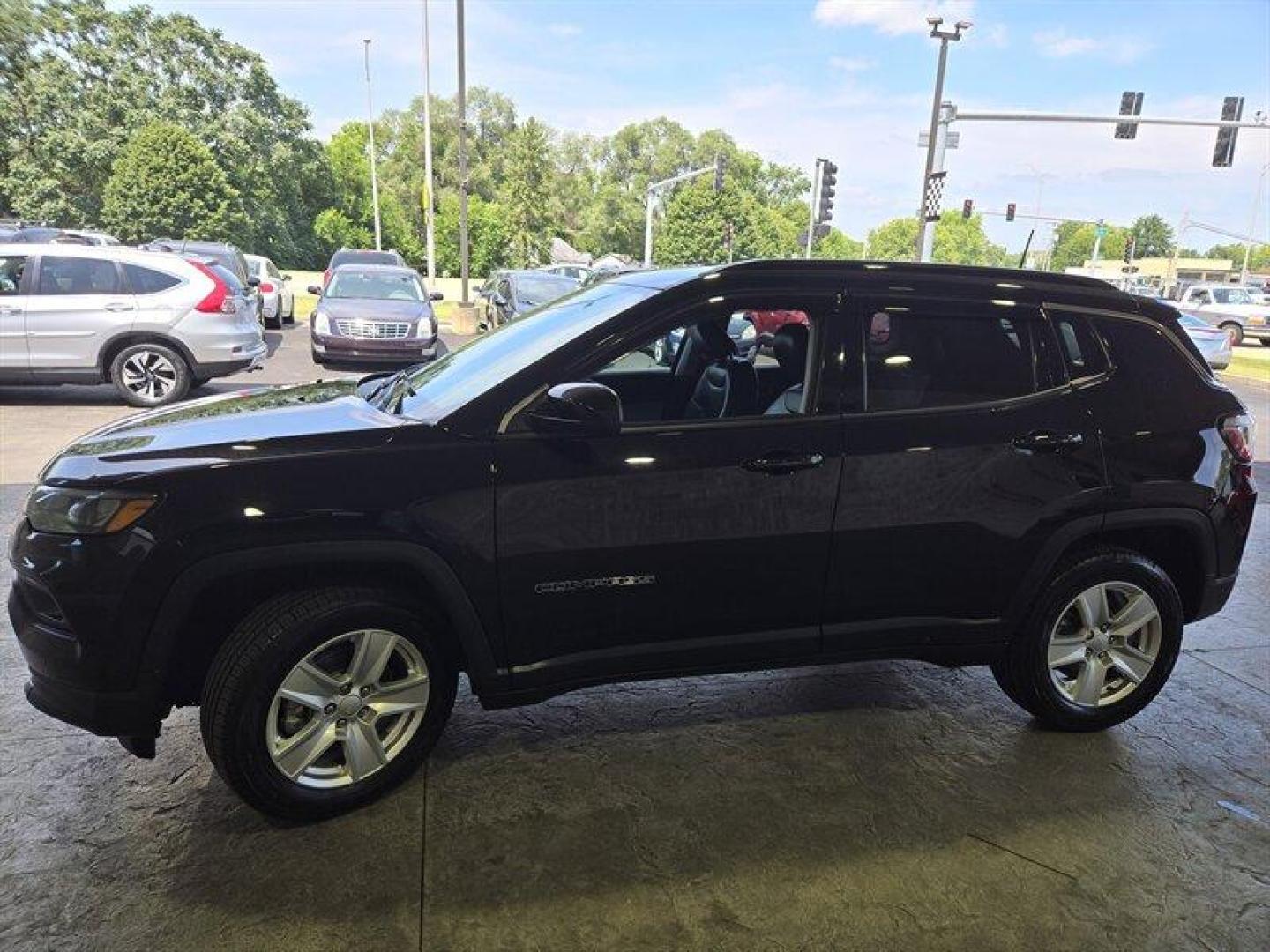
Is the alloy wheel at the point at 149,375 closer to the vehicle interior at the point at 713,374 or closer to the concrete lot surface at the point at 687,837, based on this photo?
the concrete lot surface at the point at 687,837

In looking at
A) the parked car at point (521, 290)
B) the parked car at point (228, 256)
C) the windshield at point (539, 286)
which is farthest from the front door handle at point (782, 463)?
the parked car at point (228, 256)

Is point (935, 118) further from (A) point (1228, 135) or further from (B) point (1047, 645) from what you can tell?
(B) point (1047, 645)

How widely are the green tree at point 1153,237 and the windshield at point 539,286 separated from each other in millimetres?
130415

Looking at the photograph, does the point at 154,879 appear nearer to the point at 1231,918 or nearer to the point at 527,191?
the point at 1231,918

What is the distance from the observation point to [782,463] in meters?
3.00

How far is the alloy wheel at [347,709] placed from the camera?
2.71 meters

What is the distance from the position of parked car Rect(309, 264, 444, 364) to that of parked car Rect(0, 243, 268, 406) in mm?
2299

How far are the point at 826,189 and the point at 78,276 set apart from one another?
18.6m

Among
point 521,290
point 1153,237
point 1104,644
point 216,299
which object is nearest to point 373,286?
point 521,290

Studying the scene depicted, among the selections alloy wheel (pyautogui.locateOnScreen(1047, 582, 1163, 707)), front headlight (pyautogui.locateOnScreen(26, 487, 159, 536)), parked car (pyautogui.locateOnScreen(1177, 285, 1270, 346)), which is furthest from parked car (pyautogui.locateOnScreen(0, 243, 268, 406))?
parked car (pyautogui.locateOnScreen(1177, 285, 1270, 346))

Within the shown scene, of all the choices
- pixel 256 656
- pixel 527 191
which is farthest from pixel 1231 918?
pixel 527 191

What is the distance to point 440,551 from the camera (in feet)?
8.93

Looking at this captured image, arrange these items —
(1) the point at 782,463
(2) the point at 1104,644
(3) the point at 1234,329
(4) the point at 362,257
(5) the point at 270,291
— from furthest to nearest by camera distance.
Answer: (3) the point at 1234,329, (4) the point at 362,257, (5) the point at 270,291, (2) the point at 1104,644, (1) the point at 782,463

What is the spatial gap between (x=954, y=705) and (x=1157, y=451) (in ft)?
4.38
